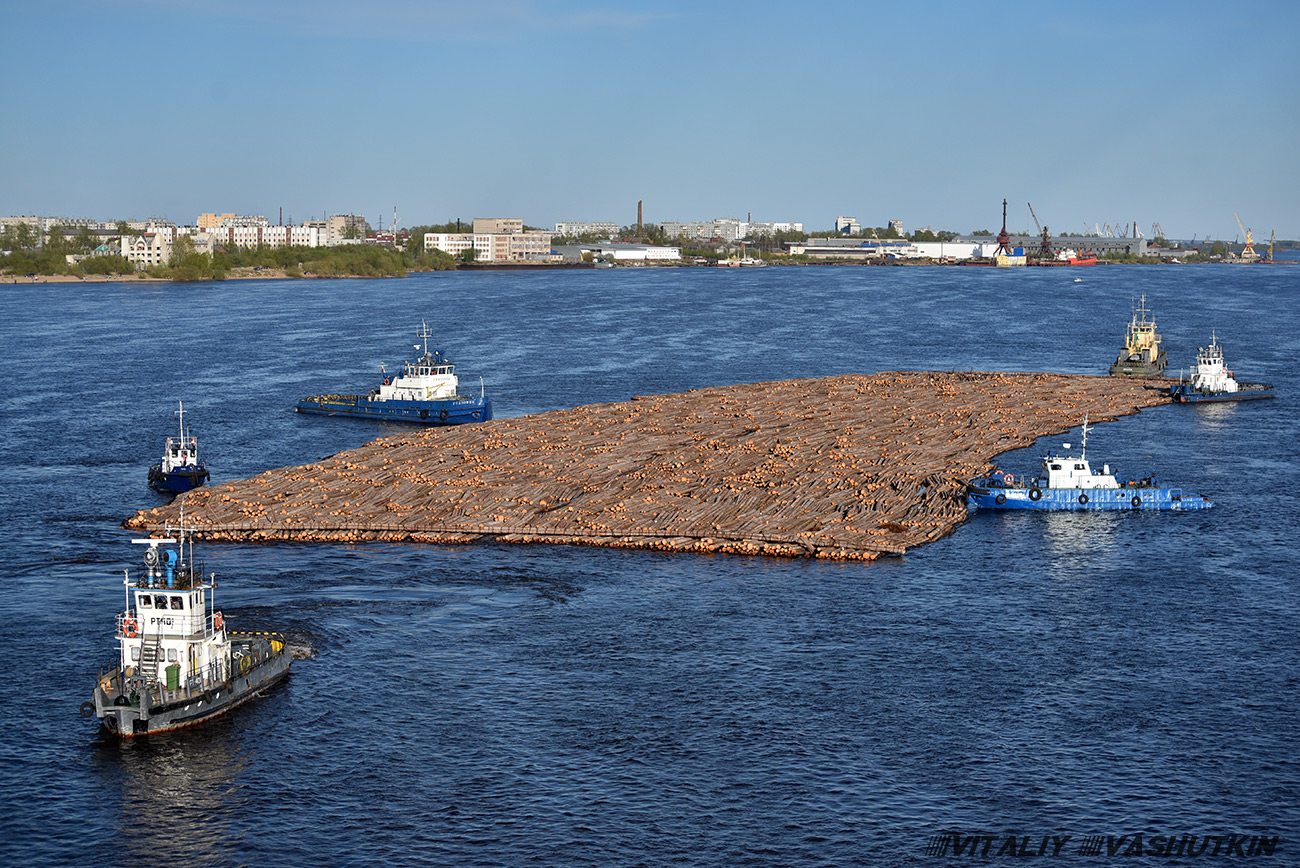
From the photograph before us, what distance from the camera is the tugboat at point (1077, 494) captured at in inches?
3091

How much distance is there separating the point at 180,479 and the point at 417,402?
1287 inches

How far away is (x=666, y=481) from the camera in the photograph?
8031cm

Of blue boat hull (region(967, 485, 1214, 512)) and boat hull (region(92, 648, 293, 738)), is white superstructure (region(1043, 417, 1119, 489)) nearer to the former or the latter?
blue boat hull (region(967, 485, 1214, 512))

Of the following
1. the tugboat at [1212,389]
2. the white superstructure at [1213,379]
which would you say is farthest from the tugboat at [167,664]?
the white superstructure at [1213,379]

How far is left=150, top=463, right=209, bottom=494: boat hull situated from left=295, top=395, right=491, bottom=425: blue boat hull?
→ 2824cm

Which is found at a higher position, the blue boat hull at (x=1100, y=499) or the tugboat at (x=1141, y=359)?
the tugboat at (x=1141, y=359)

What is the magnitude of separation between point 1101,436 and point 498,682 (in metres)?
66.3

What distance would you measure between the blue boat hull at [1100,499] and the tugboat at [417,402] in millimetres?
47282

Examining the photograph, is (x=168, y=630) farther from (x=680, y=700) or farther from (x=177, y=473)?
(x=177, y=473)

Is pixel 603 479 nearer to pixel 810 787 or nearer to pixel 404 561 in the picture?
pixel 404 561

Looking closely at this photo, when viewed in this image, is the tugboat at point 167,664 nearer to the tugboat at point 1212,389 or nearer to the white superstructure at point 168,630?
the white superstructure at point 168,630

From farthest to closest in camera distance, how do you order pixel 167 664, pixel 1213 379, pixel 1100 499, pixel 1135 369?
pixel 1135 369 < pixel 1213 379 < pixel 1100 499 < pixel 167 664

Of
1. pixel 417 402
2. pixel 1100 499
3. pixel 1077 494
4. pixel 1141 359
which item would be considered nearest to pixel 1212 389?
pixel 1141 359

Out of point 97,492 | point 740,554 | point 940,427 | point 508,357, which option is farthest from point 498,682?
point 508,357
